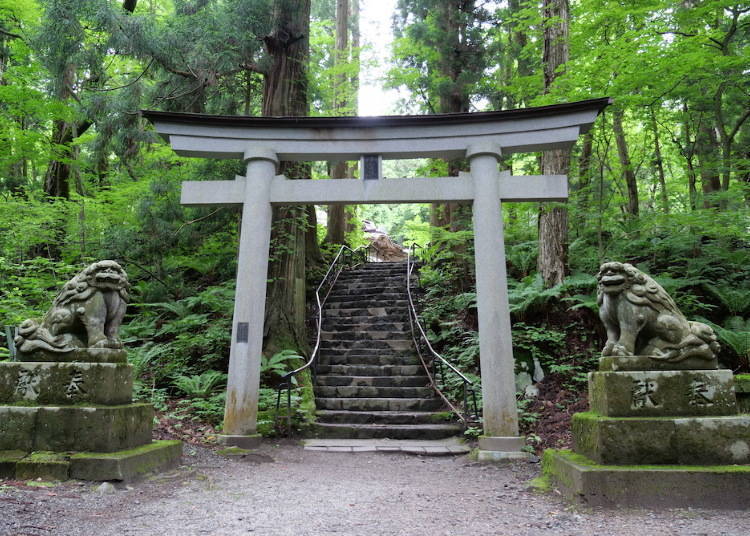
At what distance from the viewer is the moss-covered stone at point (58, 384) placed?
4.43 meters

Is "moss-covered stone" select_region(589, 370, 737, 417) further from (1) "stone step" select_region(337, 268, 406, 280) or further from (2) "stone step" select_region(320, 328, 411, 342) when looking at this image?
(1) "stone step" select_region(337, 268, 406, 280)

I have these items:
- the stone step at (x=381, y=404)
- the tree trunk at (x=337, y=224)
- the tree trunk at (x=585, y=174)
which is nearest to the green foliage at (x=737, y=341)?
the tree trunk at (x=585, y=174)

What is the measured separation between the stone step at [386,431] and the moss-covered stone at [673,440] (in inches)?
148

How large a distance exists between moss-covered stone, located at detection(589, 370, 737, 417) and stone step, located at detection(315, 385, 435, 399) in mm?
4848

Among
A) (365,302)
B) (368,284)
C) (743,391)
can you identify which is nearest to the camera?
(743,391)

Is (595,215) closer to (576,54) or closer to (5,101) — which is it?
(576,54)

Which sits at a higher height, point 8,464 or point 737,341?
point 737,341

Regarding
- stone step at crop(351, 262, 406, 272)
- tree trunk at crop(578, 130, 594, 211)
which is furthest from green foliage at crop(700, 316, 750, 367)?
stone step at crop(351, 262, 406, 272)

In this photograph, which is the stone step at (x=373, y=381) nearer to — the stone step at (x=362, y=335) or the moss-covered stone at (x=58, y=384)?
the stone step at (x=362, y=335)

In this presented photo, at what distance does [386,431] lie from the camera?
24.2ft

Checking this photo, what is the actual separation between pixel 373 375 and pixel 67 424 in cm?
567

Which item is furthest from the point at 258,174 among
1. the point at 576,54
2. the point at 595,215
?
the point at 576,54

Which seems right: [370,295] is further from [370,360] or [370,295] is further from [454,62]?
[454,62]

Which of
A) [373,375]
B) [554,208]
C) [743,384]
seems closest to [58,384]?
[373,375]
